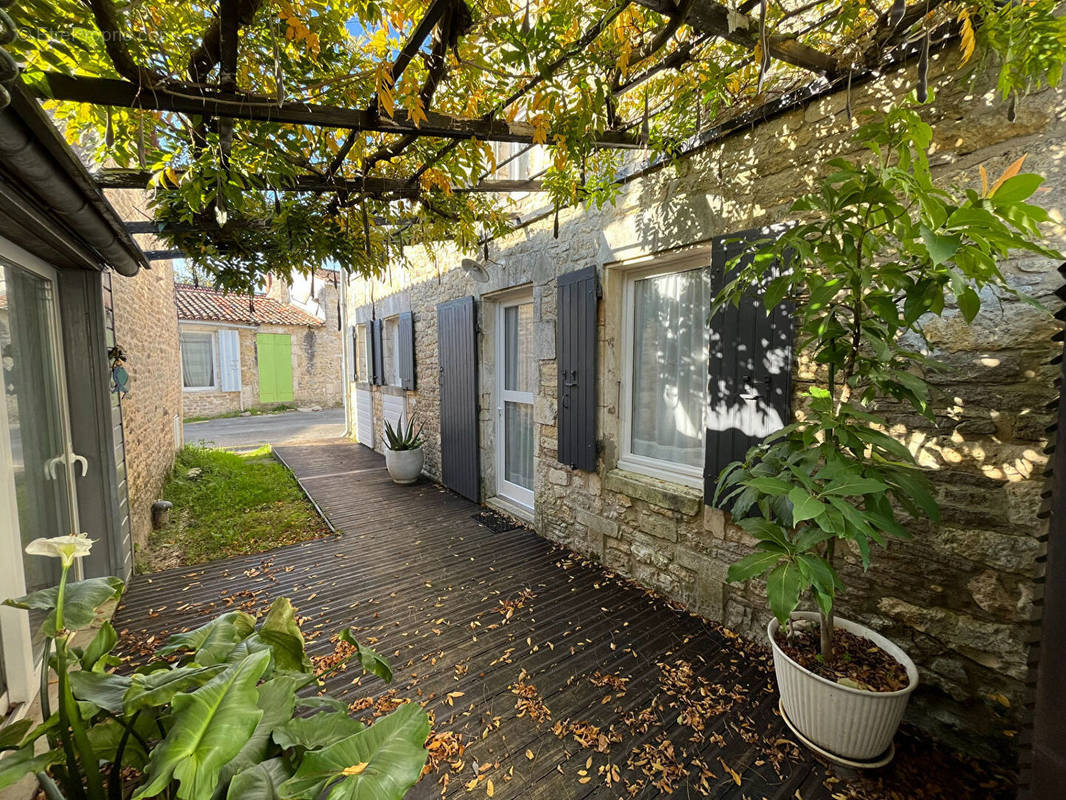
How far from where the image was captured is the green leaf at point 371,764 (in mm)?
881

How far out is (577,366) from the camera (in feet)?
10.3

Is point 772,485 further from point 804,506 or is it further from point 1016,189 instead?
point 1016,189

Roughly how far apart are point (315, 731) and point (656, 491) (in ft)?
6.99

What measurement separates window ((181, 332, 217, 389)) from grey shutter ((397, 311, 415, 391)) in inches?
371

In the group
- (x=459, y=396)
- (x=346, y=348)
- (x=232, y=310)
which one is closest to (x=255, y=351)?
(x=232, y=310)

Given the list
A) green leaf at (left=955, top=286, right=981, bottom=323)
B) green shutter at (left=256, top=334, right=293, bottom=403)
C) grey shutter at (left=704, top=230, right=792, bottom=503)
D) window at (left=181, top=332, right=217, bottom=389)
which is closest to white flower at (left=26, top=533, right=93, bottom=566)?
green leaf at (left=955, top=286, right=981, bottom=323)

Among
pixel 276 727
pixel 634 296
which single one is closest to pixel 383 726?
pixel 276 727

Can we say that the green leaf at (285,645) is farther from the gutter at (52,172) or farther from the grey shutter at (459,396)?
the grey shutter at (459,396)

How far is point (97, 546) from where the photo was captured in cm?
264

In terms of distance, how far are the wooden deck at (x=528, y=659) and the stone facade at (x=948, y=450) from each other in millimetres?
452

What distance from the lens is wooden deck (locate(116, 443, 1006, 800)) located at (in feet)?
5.23

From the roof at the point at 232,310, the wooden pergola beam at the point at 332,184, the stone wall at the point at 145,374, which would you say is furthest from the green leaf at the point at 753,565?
the roof at the point at 232,310

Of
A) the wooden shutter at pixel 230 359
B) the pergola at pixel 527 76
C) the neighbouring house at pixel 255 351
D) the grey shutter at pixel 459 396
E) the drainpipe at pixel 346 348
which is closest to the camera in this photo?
the pergola at pixel 527 76

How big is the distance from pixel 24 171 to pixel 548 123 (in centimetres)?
185
